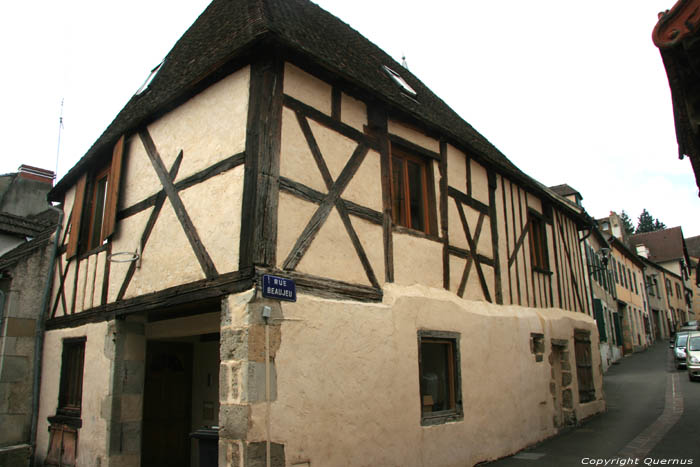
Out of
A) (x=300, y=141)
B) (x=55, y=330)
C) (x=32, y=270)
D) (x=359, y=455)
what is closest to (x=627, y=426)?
(x=359, y=455)

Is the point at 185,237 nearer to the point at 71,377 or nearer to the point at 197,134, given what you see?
the point at 197,134

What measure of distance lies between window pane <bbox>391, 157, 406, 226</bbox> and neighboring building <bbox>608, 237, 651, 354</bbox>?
20871mm

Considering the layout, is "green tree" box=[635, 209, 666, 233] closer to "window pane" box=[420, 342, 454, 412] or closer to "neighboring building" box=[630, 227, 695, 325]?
"neighboring building" box=[630, 227, 695, 325]

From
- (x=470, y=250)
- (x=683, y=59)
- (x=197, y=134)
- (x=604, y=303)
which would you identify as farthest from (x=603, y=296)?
(x=197, y=134)

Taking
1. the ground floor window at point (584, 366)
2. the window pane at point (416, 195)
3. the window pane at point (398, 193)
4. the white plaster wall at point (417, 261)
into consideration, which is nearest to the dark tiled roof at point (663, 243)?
the ground floor window at point (584, 366)

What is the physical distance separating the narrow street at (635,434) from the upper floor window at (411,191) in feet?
11.2

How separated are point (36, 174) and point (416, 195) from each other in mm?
10344

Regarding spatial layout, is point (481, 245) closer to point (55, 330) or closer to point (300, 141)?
point (300, 141)

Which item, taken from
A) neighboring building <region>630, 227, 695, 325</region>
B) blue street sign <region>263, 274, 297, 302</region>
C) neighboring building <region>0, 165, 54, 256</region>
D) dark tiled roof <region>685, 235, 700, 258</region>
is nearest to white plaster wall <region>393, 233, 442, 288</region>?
blue street sign <region>263, 274, 297, 302</region>

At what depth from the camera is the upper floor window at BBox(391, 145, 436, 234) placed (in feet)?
22.2

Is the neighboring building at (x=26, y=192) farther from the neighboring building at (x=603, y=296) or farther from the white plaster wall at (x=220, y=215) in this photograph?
the neighboring building at (x=603, y=296)

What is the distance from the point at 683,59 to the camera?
13.3 feet

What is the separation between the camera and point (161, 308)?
233 inches

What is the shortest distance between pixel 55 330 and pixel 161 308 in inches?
135
